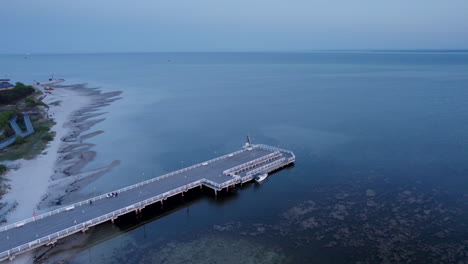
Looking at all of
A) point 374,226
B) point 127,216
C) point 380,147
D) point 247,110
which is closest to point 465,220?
point 374,226

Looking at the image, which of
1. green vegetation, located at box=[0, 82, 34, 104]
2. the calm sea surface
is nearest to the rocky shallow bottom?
the calm sea surface

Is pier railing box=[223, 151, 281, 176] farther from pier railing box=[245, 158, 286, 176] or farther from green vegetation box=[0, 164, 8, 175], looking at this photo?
green vegetation box=[0, 164, 8, 175]

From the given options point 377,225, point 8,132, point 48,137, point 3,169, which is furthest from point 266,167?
point 8,132

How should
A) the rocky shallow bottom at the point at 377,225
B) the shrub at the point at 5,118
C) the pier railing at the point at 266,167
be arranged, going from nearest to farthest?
the rocky shallow bottom at the point at 377,225
the pier railing at the point at 266,167
the shrub at the point at 5,118

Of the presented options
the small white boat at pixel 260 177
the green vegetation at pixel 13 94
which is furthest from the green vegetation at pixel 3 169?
the green vegetation at pixel 13 94

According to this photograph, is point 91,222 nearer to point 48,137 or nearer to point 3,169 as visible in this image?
point 3,169

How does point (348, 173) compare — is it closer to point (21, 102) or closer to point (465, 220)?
point (465, 220)

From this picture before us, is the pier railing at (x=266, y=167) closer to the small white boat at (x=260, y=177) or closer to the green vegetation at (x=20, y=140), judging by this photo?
the small white boat at (x=260, y=177)
